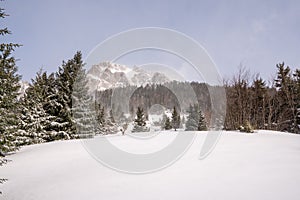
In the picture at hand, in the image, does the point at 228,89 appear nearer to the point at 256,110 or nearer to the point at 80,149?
the point at 256,110

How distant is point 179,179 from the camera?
4.59 m

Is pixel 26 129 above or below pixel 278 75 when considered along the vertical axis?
below

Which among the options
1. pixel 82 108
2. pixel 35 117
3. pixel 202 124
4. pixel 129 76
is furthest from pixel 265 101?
pixel 35 117

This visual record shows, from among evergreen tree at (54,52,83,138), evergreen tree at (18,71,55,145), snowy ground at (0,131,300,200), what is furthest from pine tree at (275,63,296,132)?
evergreen tree at (18,71,55,145)

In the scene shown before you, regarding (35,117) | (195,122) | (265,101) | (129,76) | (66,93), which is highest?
(265,101)

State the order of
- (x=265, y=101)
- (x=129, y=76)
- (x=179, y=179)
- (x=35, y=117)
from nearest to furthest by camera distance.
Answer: (x=179, y=179), (x=129, y=76), (x=35, y=117), (x=265, y=101)

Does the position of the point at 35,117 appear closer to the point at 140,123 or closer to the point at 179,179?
the point at 179,179

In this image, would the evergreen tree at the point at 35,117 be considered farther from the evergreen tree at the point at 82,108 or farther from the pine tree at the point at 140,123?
the pine tree at the point at 140,123

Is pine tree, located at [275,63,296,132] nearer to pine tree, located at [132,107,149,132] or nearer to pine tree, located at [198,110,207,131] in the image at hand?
pine tree, located at [198,110,207,131]

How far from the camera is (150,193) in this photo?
3994mm

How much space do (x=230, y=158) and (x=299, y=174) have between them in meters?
1.88

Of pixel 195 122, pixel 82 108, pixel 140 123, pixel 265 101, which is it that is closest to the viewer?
pixel 82 108

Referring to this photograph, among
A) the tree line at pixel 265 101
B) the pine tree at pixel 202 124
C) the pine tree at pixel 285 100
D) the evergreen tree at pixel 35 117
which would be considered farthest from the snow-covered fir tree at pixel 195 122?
the evergreen tree at pixel 35 117

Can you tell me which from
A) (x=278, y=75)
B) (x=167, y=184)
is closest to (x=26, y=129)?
(x=167, y=184)
